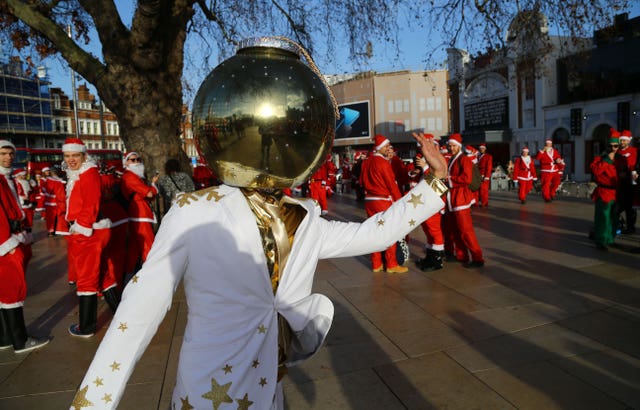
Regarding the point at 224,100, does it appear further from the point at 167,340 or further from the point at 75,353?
the point at 75,353

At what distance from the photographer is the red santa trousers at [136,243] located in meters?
6.41

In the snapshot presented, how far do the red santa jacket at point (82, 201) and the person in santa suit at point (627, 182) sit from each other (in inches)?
319

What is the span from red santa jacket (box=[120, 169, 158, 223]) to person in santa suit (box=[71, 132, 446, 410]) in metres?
5.05

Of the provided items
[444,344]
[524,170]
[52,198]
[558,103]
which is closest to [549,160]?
[524,170]

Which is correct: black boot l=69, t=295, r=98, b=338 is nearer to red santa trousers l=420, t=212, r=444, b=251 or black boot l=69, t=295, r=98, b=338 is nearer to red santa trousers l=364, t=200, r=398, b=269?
red santa trousers l=364, t=200, r=398, b=269

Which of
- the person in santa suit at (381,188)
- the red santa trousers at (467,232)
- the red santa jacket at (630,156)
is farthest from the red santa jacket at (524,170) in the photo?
the person in santa suit at (381,188)

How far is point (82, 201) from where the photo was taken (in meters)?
4.63

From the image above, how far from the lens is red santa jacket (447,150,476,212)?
265 inches

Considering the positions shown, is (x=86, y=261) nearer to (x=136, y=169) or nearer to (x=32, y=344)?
(x=32, y=344)

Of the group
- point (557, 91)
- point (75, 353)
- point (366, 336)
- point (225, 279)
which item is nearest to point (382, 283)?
point (366, 336)

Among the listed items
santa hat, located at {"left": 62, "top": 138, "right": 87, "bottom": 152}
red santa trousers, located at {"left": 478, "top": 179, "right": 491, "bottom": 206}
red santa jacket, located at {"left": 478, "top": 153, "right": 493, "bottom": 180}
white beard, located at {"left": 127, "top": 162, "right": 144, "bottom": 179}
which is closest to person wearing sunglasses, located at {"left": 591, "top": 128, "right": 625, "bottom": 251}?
red santa jacket, located at {"left": 478, "top": 153, "right": 493, "bottom": 180}

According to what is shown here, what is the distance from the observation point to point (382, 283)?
6.30 metres

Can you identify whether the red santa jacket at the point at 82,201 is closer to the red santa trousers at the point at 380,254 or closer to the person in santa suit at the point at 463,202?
the red santa trousers at the point at 380,254

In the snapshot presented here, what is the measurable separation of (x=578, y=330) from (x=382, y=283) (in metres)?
2.56
